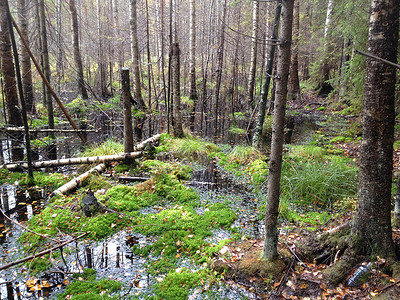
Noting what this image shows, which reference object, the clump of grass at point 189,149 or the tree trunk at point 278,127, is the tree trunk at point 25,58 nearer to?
the clump of grass at point 189,149

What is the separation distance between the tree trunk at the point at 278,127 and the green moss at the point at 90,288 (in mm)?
1878

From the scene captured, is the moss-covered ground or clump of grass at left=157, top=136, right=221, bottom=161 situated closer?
the moss-covered ground

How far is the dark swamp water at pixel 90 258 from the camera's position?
305 cm

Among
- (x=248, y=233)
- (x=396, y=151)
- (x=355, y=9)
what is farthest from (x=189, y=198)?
(x=355, y=9)

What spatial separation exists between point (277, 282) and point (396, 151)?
6.81m

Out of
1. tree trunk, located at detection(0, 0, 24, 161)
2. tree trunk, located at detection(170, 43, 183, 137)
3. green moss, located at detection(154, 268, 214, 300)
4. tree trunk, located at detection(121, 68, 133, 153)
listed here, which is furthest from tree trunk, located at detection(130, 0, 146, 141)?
green moss, located at detection(154, 268, 214, 300)

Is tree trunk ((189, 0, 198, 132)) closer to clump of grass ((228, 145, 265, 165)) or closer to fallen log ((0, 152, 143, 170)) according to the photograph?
clump of grass ((228, 145, 265, 165))

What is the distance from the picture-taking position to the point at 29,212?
194 inches

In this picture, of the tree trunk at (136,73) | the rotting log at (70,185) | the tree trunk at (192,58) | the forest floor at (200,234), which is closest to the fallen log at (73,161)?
the forest floor at (200,234)

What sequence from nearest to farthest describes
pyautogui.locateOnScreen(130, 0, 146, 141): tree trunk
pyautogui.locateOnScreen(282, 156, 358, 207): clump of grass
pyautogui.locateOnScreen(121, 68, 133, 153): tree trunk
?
pyautogui.locateOnScreen(282, 156, 358, 207): clump of grass, pyautogui.locateOnScreen(121, 68, 133, 153): tree trunk, pyautogui.locateOnScreen(130, 0, 146, 141): tree trunk

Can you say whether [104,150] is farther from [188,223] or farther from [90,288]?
[90,288]

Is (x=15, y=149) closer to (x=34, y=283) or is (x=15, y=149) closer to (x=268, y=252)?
(x=34, y=283)

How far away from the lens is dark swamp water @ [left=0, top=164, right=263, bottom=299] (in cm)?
305

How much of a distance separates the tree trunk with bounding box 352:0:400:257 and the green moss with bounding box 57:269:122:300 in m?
2.82
